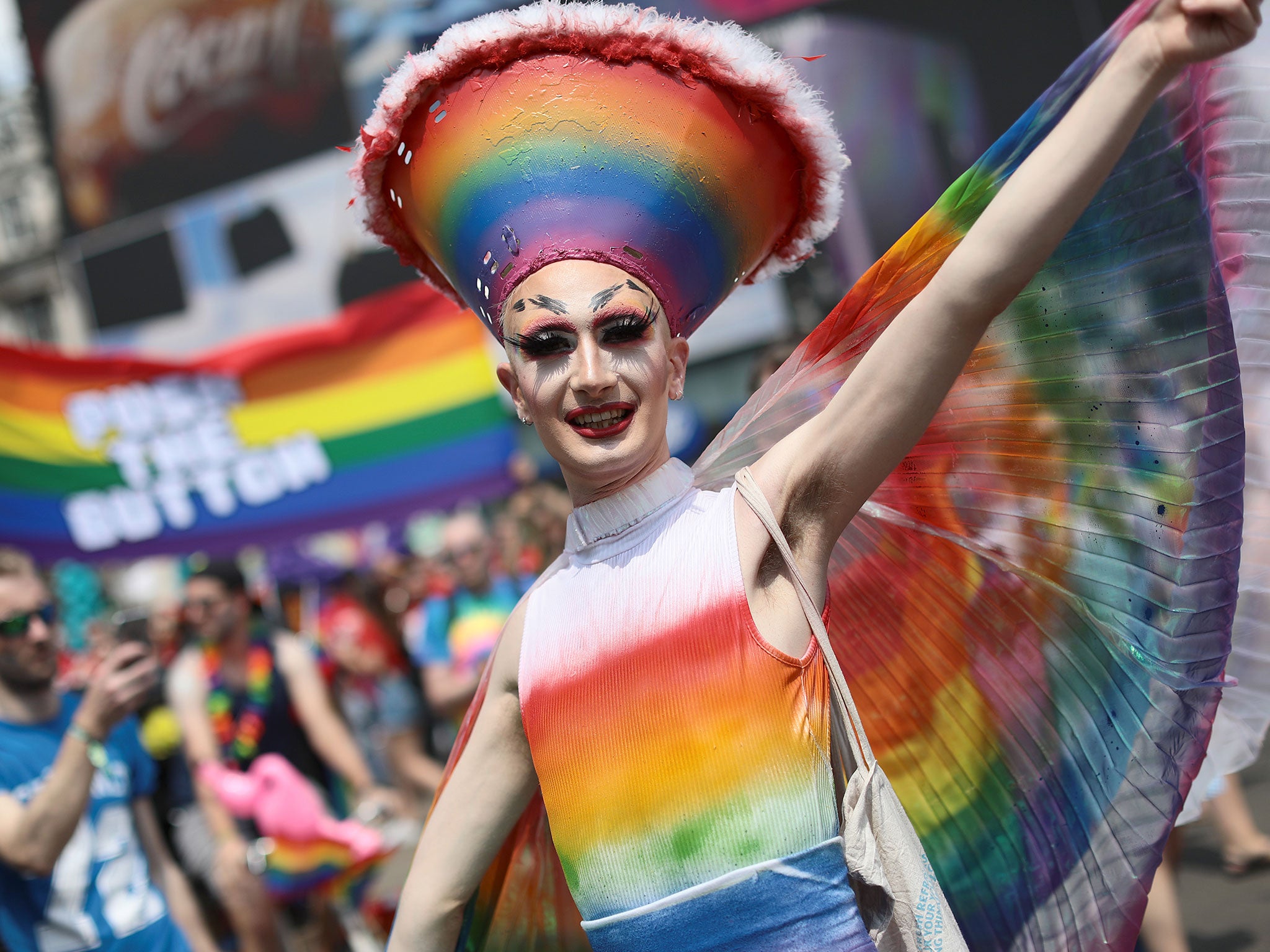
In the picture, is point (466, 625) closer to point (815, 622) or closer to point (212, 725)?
point (212, 725)

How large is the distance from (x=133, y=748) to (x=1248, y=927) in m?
3.28

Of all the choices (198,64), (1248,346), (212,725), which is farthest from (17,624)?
(198,64)

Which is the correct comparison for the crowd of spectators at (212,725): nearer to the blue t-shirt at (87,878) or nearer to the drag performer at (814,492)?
the blue t-shirt at (87,878)

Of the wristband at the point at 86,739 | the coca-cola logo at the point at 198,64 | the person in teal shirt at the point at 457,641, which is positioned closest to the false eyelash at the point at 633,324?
the wristband at the point at 86,739

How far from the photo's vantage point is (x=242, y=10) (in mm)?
13414

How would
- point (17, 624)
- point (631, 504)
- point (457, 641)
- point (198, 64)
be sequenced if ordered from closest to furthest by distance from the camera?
1. point (631, 504)
2. point (17, 624)
3. point (457, 641)
4. point (198, 64)

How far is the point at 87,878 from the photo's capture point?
9.93 ft

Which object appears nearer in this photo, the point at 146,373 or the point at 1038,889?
the point at 1038,889

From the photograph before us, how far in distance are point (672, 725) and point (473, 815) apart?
0.44m

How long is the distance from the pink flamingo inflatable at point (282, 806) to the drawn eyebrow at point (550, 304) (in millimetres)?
2817

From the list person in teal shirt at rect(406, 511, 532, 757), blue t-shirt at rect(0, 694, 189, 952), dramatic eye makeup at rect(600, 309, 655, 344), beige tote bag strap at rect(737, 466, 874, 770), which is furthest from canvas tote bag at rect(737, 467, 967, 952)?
person in teal shirt at rect(406, 511, 532, 757)

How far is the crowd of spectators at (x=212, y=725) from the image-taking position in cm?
288

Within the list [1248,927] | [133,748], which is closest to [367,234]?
[133,748]

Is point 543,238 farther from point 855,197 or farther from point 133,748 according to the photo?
point 855,197
